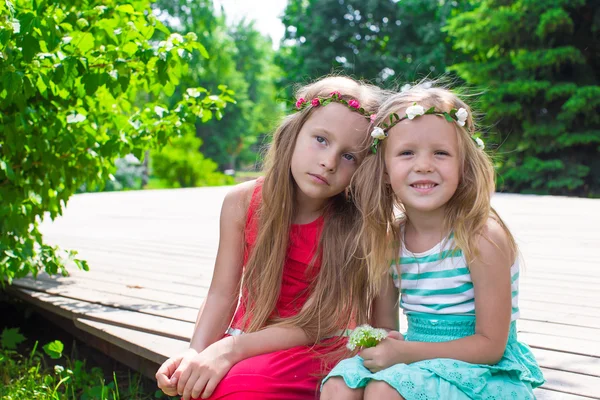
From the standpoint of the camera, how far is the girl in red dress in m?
1.96

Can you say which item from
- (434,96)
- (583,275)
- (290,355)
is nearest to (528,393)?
(290,355)

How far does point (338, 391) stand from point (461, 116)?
805mm

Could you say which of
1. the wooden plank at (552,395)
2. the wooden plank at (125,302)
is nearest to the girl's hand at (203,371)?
the wooden plank at (552,395)

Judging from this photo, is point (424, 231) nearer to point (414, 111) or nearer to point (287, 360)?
point (414, 111)

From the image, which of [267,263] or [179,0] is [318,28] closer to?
[179,0]

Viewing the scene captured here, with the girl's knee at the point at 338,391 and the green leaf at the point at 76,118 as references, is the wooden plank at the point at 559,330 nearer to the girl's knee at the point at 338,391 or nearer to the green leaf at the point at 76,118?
the girl's knee at the point at 338,391

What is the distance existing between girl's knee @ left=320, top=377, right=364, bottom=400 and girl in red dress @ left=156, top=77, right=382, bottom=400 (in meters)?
0.25

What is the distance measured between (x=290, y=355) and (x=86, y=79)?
1.41m

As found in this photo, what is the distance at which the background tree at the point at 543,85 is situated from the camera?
13.9 meters

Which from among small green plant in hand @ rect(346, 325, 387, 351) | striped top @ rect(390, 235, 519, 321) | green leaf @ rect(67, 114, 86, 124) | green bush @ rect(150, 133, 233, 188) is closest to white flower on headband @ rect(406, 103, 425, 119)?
striped top @ rect(390, 235, 519, 321)

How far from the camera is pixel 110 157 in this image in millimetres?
3391

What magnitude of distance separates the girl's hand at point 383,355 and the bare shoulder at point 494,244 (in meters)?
0.32

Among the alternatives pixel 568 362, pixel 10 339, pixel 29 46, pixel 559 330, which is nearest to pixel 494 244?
pixel 568 362

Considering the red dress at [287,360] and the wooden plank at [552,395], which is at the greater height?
the red dress at [287,360]
